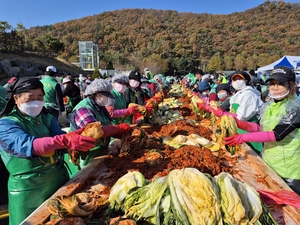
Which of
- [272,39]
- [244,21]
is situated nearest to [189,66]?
[272,39]

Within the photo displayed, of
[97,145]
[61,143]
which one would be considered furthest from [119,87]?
[61,143]

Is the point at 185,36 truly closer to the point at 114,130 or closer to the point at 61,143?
the point at 114,130

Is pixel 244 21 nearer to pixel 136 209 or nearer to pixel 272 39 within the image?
pixel 272 39

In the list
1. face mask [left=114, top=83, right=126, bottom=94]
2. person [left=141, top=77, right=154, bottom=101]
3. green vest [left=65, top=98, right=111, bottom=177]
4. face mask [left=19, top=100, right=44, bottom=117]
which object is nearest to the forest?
person [left=141, top=77, right=154, bottom=101]

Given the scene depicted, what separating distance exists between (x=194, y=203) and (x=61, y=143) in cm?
128

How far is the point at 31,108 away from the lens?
86.7 inches

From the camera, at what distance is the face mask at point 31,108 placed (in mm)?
2180

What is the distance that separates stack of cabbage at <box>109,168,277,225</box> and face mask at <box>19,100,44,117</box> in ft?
4.01

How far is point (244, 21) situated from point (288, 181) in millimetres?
137677

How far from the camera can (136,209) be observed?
173 cm

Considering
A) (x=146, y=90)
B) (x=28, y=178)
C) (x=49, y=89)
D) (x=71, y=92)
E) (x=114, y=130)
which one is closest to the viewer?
(x=28, y=178)

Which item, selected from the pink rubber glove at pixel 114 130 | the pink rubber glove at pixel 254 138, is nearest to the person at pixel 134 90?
the pink rubber glove at pixel 114 130

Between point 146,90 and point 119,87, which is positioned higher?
point 119,87

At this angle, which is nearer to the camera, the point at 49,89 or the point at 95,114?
the point at 95,114
